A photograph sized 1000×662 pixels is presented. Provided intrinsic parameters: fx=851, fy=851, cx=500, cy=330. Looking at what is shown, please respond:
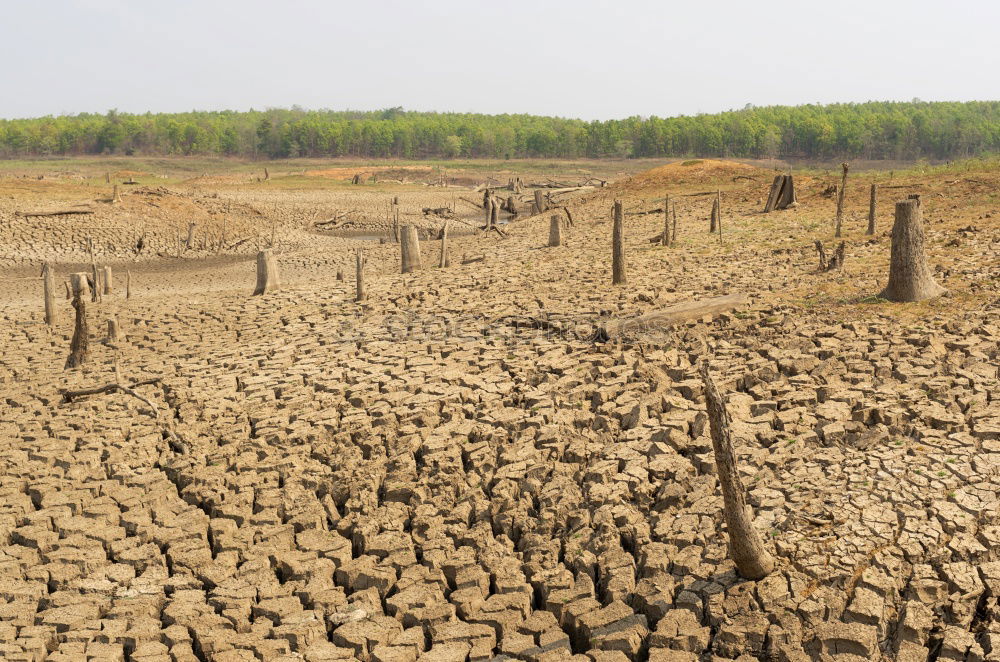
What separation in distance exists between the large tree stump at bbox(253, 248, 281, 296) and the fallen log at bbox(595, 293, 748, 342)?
7847 millimetres

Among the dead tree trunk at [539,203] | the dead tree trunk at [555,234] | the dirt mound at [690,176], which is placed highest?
the dirt mound at [690,176]

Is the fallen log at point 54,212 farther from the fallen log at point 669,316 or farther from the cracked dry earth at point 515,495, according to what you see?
the fallen log at point 669,316

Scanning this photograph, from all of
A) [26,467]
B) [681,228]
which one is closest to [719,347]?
[26,467]

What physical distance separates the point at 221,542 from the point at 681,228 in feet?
52.6

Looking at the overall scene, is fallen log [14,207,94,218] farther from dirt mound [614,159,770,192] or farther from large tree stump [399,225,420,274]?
dirt mound [614,159,770,192]

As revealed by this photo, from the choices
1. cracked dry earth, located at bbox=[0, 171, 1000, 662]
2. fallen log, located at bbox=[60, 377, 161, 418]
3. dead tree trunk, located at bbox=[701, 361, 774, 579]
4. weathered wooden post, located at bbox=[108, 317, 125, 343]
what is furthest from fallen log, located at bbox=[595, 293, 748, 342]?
weathered wooden post, located at bbox=[108, 317, 125, 343]

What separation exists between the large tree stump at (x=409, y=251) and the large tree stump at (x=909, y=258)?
9690 mm

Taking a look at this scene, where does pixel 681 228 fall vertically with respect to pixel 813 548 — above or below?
above

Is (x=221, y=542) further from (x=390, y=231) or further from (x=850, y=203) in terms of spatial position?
(x=390, y=231)

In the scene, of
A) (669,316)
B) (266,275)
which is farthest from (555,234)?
(669,316)

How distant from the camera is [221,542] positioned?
21.7 ft

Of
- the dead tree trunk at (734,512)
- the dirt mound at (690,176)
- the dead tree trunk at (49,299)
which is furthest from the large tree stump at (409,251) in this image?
the dirt mound at (690,176)

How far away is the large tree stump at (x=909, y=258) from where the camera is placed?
10.3 metres

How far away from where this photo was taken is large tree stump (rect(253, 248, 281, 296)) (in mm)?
15851
